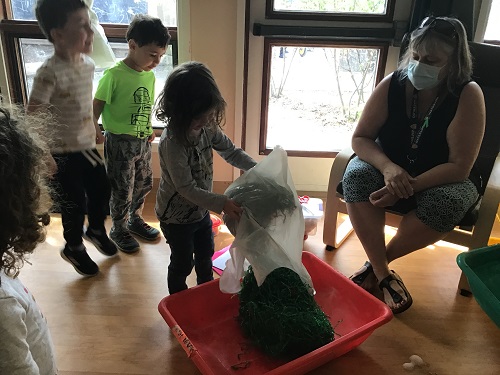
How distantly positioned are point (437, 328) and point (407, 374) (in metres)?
0.27

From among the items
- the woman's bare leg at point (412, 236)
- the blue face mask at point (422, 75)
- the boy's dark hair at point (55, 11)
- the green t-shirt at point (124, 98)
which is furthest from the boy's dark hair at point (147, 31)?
the woman's bare leg at point (412, 236)

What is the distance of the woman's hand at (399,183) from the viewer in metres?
1.56

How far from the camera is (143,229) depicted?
2.06m

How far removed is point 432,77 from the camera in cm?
158

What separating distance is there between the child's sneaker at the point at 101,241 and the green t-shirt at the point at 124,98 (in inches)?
16.6

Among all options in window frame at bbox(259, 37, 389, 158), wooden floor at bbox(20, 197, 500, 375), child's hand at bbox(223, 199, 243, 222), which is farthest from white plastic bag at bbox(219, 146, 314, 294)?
window frame at bbox(259, 37, 389, 158)

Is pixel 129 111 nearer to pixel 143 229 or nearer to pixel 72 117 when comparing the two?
pixel 72 117

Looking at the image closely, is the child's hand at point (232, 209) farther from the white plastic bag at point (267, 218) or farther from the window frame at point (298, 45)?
the window frame at point (298, 45)

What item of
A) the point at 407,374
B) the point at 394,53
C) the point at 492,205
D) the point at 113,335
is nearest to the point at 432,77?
the point at 492,205

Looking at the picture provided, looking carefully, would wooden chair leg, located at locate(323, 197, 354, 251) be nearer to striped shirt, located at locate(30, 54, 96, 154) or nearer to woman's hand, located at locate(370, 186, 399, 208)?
woman's hand, located at locate(370, 186, 399, 208)

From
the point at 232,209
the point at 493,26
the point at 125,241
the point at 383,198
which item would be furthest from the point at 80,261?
the point at 493,26

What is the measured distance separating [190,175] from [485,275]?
952 mm

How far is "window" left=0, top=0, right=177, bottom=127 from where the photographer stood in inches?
87.5

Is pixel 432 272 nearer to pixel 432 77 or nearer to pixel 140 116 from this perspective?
pixel 432 77
